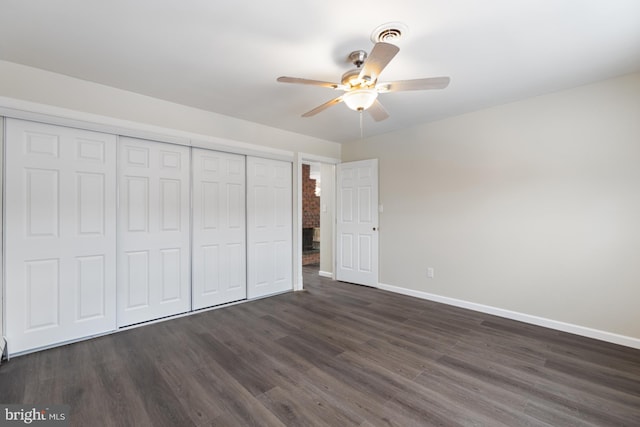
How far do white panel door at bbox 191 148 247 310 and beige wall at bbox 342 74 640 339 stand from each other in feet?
7.65

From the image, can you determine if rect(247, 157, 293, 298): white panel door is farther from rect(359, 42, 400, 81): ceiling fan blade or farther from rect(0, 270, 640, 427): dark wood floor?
rect(359, 42, 400, 81): ceiling fan blade

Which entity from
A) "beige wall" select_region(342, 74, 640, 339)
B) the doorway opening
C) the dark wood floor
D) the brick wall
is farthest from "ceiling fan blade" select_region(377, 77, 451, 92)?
the brick wall

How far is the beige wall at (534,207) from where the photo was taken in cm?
264

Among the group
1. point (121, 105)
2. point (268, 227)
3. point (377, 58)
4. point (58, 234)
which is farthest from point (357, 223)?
point (58, 234)

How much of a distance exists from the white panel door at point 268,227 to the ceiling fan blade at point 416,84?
7.72 feet

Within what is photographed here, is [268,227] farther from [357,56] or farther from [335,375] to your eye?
[357,56]

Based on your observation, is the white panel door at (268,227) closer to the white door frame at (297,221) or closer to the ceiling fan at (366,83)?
the white door frame at (297,221)

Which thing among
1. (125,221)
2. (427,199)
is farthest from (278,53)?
(427,199)

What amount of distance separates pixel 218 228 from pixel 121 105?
166cm

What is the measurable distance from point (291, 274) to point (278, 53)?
314 cm

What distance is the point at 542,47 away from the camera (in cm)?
216

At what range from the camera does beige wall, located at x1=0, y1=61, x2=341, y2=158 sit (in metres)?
2.41

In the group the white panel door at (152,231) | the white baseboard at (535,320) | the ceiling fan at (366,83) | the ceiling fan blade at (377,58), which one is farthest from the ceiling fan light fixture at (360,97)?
the white baseboard at (535,320)

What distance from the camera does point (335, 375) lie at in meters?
2.13
